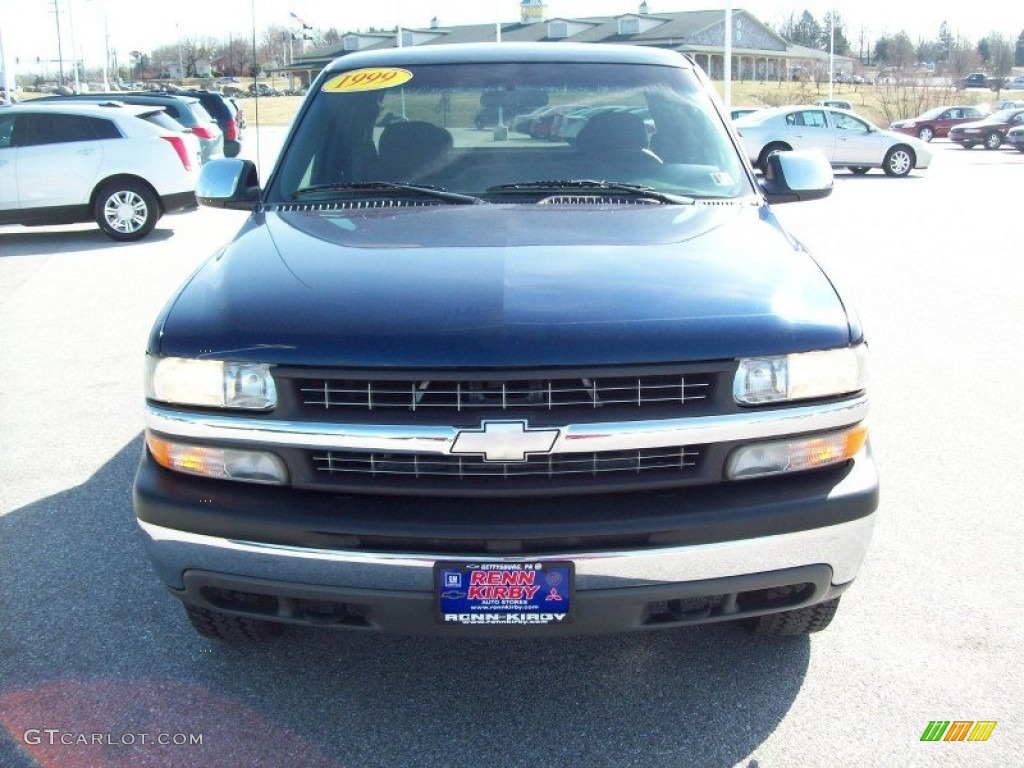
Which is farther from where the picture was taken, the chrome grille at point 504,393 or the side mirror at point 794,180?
the side mirror at point 794,180

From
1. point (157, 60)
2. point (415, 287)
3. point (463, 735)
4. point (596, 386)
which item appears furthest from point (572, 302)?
point (157, 60)

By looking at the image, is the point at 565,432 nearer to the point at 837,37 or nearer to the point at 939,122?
the point at 939,122

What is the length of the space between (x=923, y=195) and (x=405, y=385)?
59.8ft

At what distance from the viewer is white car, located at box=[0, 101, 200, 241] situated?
42.4 feet

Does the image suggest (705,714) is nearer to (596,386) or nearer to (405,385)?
(596,386)

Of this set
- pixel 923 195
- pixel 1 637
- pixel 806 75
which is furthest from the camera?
pixel 806 75

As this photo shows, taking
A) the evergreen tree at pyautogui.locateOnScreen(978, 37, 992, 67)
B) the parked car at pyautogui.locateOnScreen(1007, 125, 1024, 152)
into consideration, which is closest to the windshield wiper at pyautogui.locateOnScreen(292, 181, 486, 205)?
the parked car at pyautogui.locateOnScreen(1007, 125, 1024, 152)

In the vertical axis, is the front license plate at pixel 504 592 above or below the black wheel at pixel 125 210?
below

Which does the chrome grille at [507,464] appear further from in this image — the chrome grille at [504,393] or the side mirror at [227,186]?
the side mirror at [227,186]

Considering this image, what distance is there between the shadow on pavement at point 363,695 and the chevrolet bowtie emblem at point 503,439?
842 millimetres

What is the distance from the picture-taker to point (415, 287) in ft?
9.20

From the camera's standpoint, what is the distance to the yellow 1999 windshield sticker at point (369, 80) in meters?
4.29

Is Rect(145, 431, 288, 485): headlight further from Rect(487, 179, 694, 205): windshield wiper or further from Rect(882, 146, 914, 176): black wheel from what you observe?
Rect(882, 146, 914, 176): black wheel

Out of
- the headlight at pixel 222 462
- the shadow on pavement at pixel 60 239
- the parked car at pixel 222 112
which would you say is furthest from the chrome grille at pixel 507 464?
the parked car at pixel 222 112
